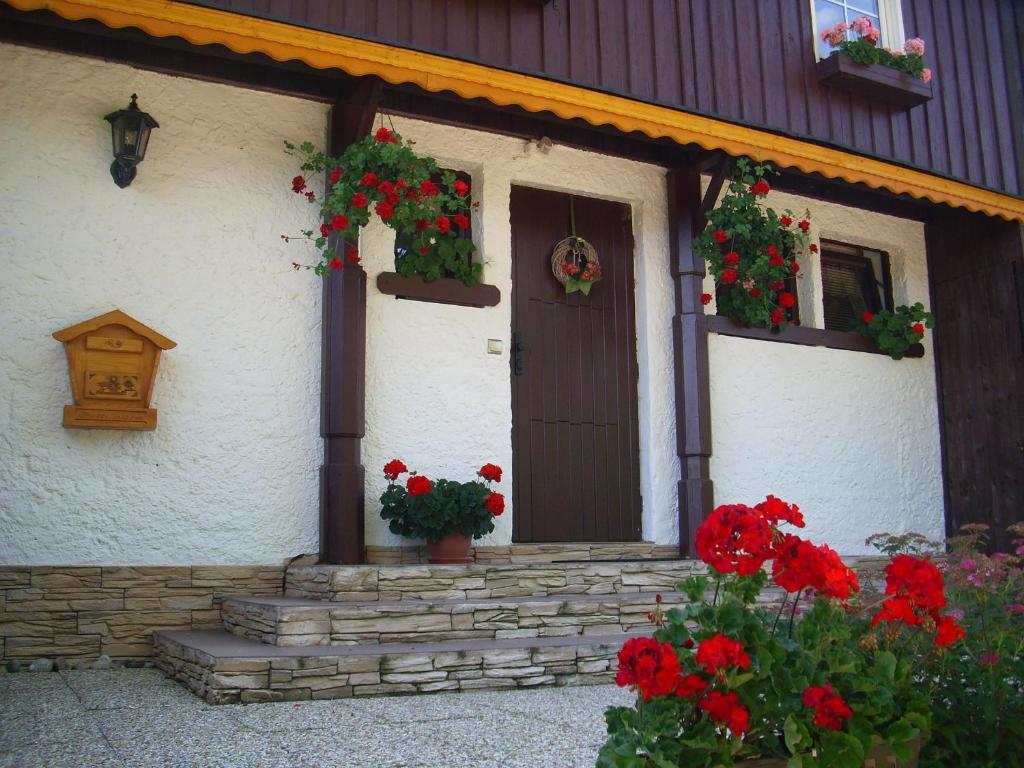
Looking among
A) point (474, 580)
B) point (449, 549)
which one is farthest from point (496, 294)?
point (474, 580)

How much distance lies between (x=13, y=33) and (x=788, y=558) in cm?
497

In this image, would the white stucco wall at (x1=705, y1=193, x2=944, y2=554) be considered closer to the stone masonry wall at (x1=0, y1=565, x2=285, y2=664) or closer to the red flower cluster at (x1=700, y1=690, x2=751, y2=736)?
the stone masonry wall at (x1=0, y1=565, x2=285, y2=664)

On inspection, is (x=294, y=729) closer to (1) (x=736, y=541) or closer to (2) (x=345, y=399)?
(1) (x=736, y=541)

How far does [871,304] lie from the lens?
8.37 meters

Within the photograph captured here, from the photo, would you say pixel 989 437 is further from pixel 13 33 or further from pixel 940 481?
pixel 13 33

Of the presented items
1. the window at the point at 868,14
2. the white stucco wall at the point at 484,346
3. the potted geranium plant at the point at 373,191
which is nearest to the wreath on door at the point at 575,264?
the white stucco wall at the point at 484,346

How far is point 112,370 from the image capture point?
5.19m

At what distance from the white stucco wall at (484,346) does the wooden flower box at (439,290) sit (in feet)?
0.15

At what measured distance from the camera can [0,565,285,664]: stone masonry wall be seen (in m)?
4.98

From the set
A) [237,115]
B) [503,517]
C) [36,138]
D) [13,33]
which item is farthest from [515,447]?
[13,33]

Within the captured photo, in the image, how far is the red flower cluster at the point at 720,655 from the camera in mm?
2211

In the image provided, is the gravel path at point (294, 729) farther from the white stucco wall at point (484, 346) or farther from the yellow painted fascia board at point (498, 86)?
the yellow painted fascia board at point (498, 86)

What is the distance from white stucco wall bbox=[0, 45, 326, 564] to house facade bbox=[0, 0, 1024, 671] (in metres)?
0.02

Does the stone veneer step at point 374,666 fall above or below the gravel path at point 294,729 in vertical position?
above
